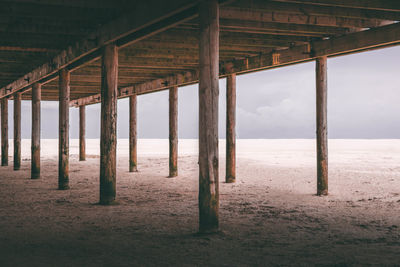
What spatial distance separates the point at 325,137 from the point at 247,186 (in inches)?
118

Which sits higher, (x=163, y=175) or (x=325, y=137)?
(x=325, y=137)

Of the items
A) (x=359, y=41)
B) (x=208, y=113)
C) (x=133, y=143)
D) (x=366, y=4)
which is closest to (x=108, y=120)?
(x=208, y=113)

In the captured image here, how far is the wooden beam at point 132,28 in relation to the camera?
7125 millimetres

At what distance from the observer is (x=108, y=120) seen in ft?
31.5

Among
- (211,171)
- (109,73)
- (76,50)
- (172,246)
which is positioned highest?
(76,50)

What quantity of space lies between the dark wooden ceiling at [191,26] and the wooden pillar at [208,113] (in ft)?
2.06

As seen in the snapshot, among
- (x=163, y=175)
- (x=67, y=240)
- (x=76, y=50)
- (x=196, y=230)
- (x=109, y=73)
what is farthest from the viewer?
(x=163, y=175)

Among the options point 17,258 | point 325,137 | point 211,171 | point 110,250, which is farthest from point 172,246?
point 325,137

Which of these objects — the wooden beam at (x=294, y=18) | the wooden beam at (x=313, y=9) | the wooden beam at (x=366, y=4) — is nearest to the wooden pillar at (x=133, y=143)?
the wooden beam at (x=294, y=18)

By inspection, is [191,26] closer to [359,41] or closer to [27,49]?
[359,41]

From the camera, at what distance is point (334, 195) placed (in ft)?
36.1

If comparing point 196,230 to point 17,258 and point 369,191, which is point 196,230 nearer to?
point 17,258

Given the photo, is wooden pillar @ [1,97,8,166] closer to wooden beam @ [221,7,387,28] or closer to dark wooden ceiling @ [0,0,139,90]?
dark wooden ceiling @ [0,0,139,90]

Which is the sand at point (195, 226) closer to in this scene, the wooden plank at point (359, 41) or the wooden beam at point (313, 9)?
the wooden plank at point (359, 41)
